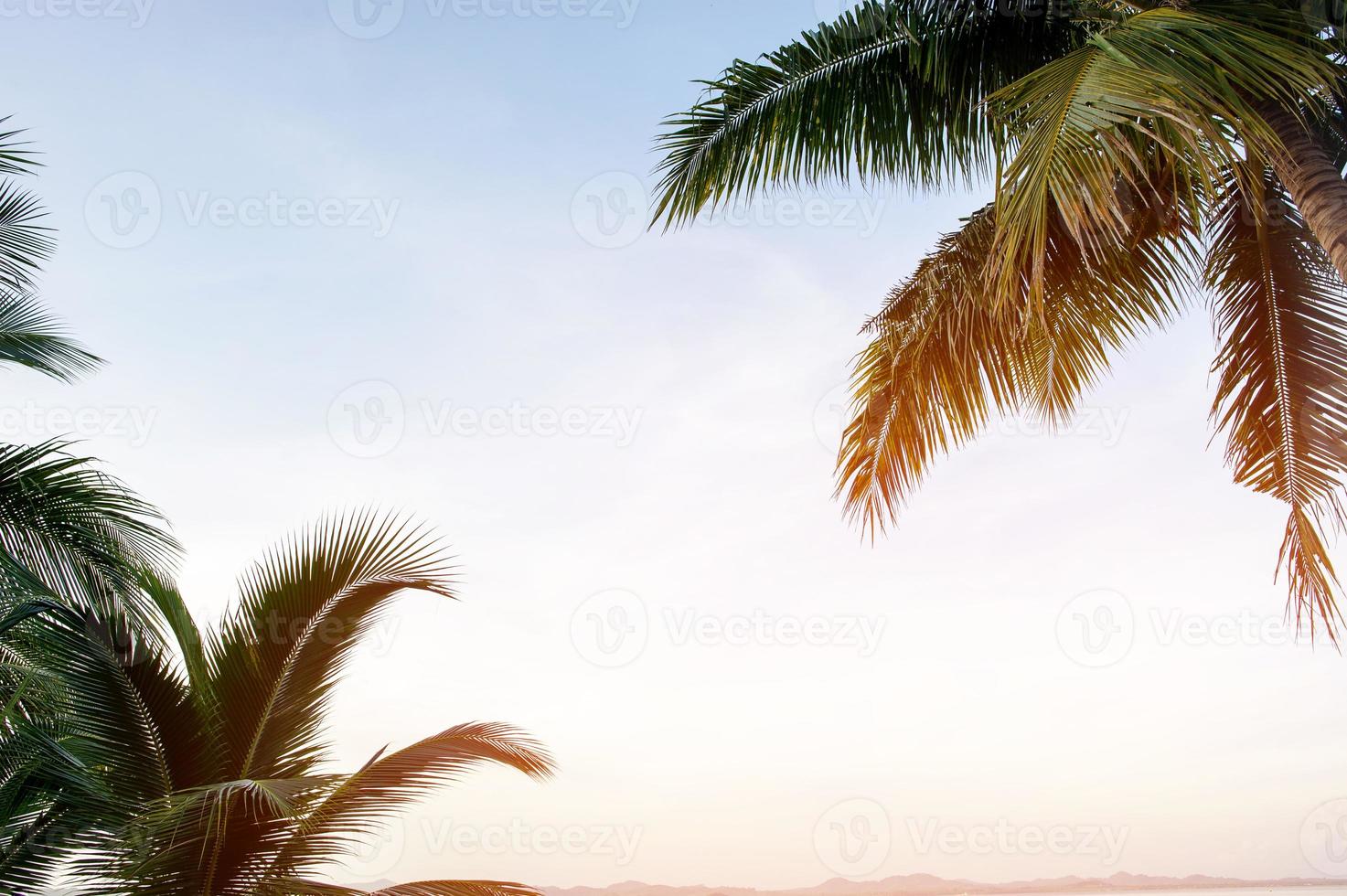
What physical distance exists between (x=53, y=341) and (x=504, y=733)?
19.9 feet

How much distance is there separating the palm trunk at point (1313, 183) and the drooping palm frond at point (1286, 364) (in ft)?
0.96

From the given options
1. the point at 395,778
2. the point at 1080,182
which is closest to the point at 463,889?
the point at 395,778

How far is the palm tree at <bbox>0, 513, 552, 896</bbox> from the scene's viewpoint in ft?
22.2

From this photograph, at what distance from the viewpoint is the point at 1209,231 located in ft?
22.2

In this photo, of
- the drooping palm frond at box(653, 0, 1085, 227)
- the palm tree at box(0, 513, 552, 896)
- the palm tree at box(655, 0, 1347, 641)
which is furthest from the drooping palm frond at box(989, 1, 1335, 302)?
the palm tree at box(0, 513, 552, 896)

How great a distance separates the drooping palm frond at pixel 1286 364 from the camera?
19.7 ft

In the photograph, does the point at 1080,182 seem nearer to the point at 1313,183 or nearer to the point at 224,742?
the point at 1313,183

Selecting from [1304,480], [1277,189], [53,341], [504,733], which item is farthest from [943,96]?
[53,341]

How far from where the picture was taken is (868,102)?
6863 millimetres

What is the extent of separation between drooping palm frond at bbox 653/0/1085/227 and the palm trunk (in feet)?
4.72

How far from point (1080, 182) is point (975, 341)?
2803mm

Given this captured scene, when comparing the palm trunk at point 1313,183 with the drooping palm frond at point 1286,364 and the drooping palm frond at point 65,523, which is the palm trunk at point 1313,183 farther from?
the drooping palm frond at point 65,523

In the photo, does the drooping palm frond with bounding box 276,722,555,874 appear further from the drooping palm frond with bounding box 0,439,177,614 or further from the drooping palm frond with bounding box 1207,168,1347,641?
the drooping palm frond with bounding box 1207,168,1347,641

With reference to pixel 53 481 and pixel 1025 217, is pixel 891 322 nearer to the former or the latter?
pixel 1025 217
